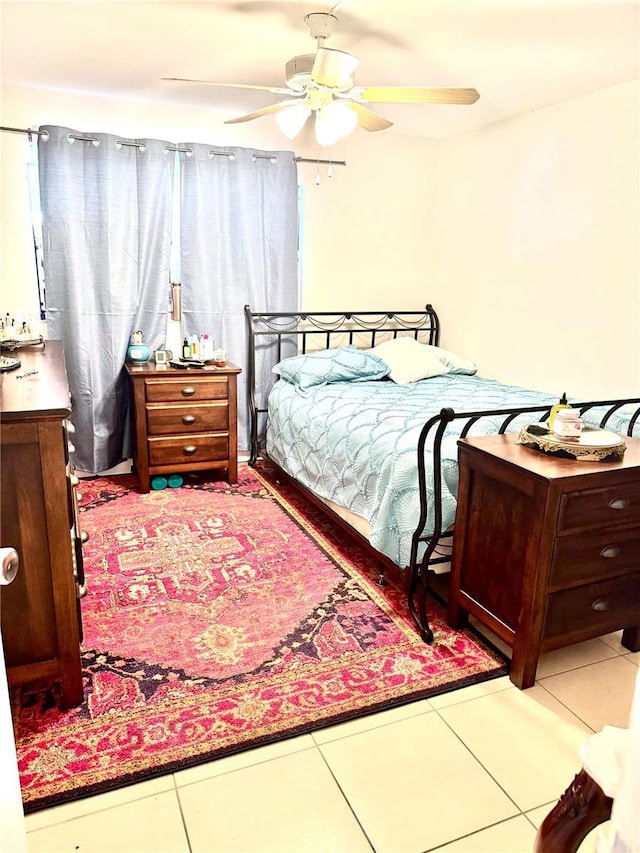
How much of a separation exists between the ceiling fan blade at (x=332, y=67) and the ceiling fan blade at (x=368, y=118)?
0.24 meters

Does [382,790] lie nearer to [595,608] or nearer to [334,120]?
[595,608]

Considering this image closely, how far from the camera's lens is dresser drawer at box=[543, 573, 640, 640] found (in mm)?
1949

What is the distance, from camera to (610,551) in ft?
6.46

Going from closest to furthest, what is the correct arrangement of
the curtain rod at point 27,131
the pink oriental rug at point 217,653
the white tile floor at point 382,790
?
the white tile floor at point 382,790, the pink oriental rug at point 217,653, the curtain rod at point 27,131

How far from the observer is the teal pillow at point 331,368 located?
373cm

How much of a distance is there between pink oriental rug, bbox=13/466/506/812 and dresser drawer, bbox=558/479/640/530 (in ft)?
2.04

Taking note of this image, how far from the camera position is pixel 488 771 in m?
1.67

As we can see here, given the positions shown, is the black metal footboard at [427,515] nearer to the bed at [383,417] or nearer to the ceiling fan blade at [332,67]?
the bed at [383,417]

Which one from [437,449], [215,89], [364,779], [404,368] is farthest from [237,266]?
[364,779]

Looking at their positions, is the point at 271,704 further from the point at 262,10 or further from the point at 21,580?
the point at 262,10

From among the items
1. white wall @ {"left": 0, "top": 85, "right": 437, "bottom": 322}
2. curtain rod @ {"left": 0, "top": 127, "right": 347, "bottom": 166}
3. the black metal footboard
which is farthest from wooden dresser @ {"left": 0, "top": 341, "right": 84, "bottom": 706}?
curtain rod @ {"left": 0, "top": 127, "right": 347, "bottom": 166}

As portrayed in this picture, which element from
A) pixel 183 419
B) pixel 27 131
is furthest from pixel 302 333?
pixel 27 131

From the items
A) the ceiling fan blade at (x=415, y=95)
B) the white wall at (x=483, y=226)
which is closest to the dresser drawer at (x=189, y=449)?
the white wall at (x=483, y=226)

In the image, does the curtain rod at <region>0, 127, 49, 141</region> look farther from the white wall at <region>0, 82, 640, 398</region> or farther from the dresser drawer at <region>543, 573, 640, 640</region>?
the dresser drawer at <region>543, 573, 640, 640</region>
